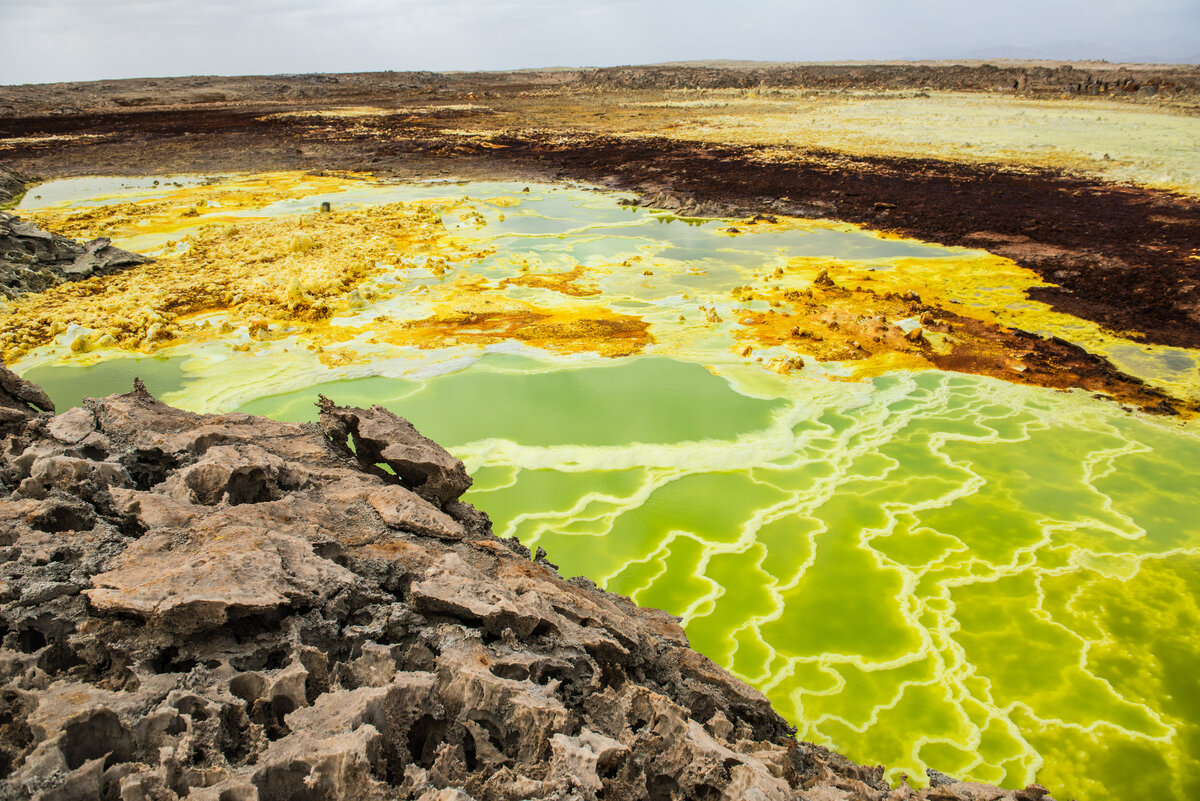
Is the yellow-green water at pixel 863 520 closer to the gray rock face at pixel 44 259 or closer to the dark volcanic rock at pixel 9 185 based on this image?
the gray rock face at pixel 44 259

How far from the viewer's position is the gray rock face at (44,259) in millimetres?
12367

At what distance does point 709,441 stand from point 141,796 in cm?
694

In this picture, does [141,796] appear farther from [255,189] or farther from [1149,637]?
[255,189]

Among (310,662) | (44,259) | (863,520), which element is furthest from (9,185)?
(863,520)

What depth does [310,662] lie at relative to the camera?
8.72ft

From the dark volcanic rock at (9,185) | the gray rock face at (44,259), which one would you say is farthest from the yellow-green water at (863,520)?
the dark volcanic rock at (9,185)

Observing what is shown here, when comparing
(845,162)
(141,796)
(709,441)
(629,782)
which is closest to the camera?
(141,796)

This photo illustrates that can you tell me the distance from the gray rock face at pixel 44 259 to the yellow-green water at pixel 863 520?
12.2ft

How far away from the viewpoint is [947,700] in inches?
197

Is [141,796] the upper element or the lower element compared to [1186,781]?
upper

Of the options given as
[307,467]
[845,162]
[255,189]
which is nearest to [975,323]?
[307,467]

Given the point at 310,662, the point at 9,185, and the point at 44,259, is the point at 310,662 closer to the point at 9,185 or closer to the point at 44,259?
the point at 44,259

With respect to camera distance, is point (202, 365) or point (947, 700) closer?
point (947, 700)

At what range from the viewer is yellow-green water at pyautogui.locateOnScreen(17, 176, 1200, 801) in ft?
16.0
